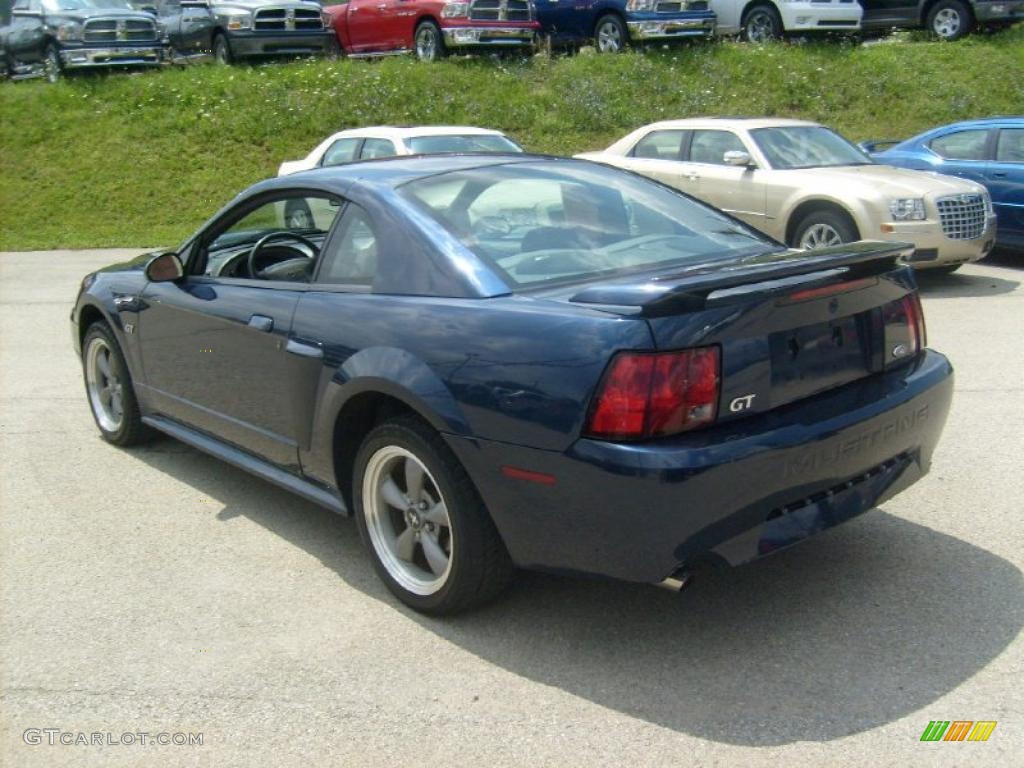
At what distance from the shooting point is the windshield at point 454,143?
11.9 meters

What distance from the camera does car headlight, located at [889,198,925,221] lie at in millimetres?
9828

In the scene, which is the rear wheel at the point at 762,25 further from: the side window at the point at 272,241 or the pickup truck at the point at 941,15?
the side window at the point at 272,241

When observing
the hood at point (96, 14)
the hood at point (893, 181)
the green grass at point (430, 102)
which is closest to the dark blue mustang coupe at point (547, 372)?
the hood at point (893, 181)

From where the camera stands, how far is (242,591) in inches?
168

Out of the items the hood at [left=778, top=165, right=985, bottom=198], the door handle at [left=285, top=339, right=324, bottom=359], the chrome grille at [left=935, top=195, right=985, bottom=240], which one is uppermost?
the door handle at [left=285, top=339, right=324, bottom=359]

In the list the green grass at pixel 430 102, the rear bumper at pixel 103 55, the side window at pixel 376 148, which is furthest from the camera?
the rear bumper at pixel 103 55

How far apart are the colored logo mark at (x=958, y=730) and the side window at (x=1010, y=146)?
972 cm

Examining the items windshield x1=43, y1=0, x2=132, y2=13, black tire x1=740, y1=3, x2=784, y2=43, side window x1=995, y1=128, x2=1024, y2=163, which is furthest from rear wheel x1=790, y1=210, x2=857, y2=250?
windshield x1=43, y1=0, x2=132, y2=13

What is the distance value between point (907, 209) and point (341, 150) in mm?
6222

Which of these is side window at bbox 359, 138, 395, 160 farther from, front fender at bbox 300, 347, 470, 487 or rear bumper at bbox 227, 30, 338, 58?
rear bumper at bbox 227, 30, 338, 58

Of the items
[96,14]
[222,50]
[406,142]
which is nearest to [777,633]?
[406,142]

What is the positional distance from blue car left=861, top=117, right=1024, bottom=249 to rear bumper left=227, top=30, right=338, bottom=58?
11.7m

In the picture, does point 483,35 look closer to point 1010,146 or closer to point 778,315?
point 1010,146

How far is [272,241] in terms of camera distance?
5.17 m
